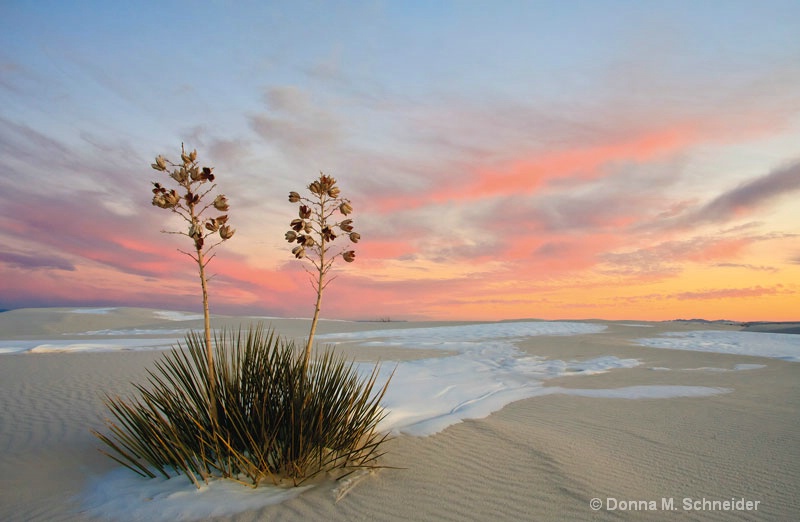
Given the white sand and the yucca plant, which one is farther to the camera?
the yucca plant

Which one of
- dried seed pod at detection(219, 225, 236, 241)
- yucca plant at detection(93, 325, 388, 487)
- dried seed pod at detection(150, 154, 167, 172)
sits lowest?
yucca plant at detection(93, 325, 388, 487)

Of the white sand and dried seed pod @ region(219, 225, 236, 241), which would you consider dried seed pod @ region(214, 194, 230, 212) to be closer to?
dried seed pod @ region(219, 225, 236, 241)

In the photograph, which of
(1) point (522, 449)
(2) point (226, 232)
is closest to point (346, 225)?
(2) point (226, 232)

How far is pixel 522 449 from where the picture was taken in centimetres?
491

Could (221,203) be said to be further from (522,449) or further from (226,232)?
(522,449)

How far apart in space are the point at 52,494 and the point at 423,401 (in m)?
4.78

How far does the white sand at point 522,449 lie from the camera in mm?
3605

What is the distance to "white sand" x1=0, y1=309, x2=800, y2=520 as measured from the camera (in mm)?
3605

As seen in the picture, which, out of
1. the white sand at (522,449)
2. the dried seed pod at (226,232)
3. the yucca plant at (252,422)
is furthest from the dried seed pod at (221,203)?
the white sand at (522,449)

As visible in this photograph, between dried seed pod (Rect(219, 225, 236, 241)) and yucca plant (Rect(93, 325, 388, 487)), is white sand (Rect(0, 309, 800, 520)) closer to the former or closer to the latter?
yucca plant (Rect(93, 325, 388, 487))

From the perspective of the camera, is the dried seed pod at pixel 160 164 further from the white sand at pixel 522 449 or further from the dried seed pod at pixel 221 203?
the white sand at pixel 522 449

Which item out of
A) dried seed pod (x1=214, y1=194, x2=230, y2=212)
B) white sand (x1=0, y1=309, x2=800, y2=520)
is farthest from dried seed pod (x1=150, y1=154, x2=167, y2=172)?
white sand (x1=0, y1=309, x2=800, y2=520)

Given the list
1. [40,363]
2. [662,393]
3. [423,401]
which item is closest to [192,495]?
[423,401]

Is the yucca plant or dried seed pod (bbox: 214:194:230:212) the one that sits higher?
dried seed pod (bbox: 214:194:230:212)
